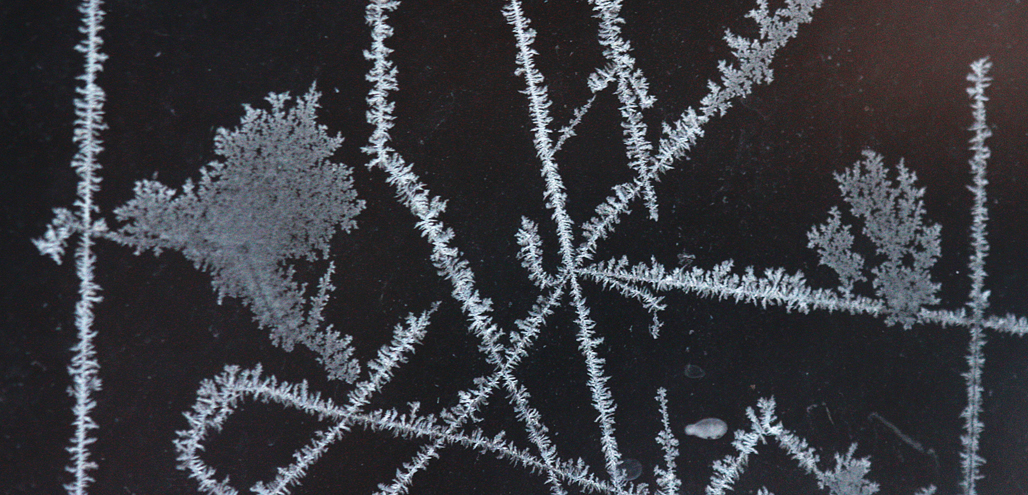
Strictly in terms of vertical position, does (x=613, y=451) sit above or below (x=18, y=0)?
below

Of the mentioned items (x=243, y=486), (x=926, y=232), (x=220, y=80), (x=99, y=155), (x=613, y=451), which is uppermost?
(x=926, y=232)

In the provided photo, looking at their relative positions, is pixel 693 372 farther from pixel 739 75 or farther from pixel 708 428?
pixel 739 75

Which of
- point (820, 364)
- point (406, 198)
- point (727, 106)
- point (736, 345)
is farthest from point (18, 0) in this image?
point (820, 364)

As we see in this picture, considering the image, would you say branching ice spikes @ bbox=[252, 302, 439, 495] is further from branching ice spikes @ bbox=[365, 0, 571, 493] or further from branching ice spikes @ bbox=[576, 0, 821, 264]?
branching ice spikes @ bbox=[576, 0, 821, 264]

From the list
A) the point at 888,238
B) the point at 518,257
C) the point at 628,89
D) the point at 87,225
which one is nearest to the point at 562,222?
the point at 518,257

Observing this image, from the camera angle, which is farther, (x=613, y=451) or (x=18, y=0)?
(x=613, y=451)

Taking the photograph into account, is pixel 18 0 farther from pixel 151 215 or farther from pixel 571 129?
pixel 571 129
